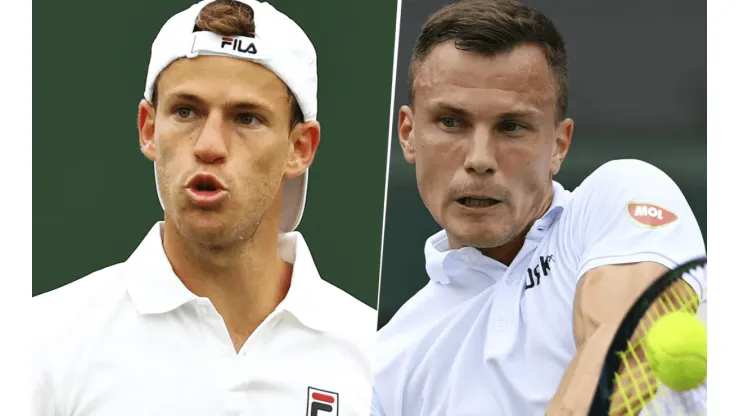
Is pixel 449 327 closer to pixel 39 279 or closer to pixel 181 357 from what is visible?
pixel 181 357

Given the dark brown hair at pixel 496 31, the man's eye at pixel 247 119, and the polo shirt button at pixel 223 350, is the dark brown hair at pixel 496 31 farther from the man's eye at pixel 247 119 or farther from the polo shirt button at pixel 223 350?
the polo shirt button at pixel 223 350

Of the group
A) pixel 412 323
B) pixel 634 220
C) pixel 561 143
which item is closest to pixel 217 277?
pixel 412 323

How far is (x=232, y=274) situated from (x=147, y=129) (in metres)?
0.38

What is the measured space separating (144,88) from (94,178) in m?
0.25

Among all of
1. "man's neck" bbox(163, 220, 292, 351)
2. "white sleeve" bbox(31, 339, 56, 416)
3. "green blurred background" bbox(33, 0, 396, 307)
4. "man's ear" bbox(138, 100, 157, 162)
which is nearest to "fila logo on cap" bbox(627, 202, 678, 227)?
"green blurred background" bbox(33, 0, 396, 307)

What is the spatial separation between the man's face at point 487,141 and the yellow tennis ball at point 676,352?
1.17 ft

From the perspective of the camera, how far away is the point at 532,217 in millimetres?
2377

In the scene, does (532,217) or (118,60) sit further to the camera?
(118,60)

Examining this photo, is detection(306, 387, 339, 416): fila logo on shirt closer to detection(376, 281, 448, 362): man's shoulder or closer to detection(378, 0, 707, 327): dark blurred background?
detection(376, 281, 448, 362): man's shoulder

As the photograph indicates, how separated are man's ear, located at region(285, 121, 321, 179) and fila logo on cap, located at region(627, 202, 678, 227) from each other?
71 centimetres

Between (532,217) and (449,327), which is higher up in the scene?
(532,217)

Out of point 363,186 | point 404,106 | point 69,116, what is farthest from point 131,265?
point 404,106

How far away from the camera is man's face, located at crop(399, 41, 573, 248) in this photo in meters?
2.32

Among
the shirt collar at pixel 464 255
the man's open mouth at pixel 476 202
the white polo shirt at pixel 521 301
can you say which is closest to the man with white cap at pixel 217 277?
the white polo shirt at pixel 521 301
